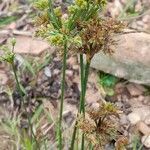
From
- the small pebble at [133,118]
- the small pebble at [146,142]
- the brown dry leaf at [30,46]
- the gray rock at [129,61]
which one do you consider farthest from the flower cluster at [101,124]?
the brown dry leaf at [30,46]

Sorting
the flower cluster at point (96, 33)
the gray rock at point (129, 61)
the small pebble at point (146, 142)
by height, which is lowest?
the small pebble at point (146, 142)

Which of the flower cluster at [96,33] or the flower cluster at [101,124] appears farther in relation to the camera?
the flower cluster at [101,124]

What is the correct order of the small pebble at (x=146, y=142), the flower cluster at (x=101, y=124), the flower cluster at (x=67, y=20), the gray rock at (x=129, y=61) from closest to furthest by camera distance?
the flower cluster at (x=67, y=20) < the flower cluster at (x=101, y=124) < the small pebble at (x=146, y=142) < the gray rock at (x=129, y=61)

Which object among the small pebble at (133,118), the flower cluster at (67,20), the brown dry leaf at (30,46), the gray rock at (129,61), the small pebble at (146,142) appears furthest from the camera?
the brown dry leaf at (30,46)

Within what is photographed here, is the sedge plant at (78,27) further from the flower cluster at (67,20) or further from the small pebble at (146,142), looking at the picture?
the small pebble at (146,142)

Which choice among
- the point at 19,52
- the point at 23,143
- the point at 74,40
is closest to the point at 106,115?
the point at 74,40

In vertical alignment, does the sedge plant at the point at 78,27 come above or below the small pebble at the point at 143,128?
above

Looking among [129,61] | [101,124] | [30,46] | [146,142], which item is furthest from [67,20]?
[30,46]

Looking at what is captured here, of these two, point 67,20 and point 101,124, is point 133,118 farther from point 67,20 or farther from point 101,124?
point 67,20
